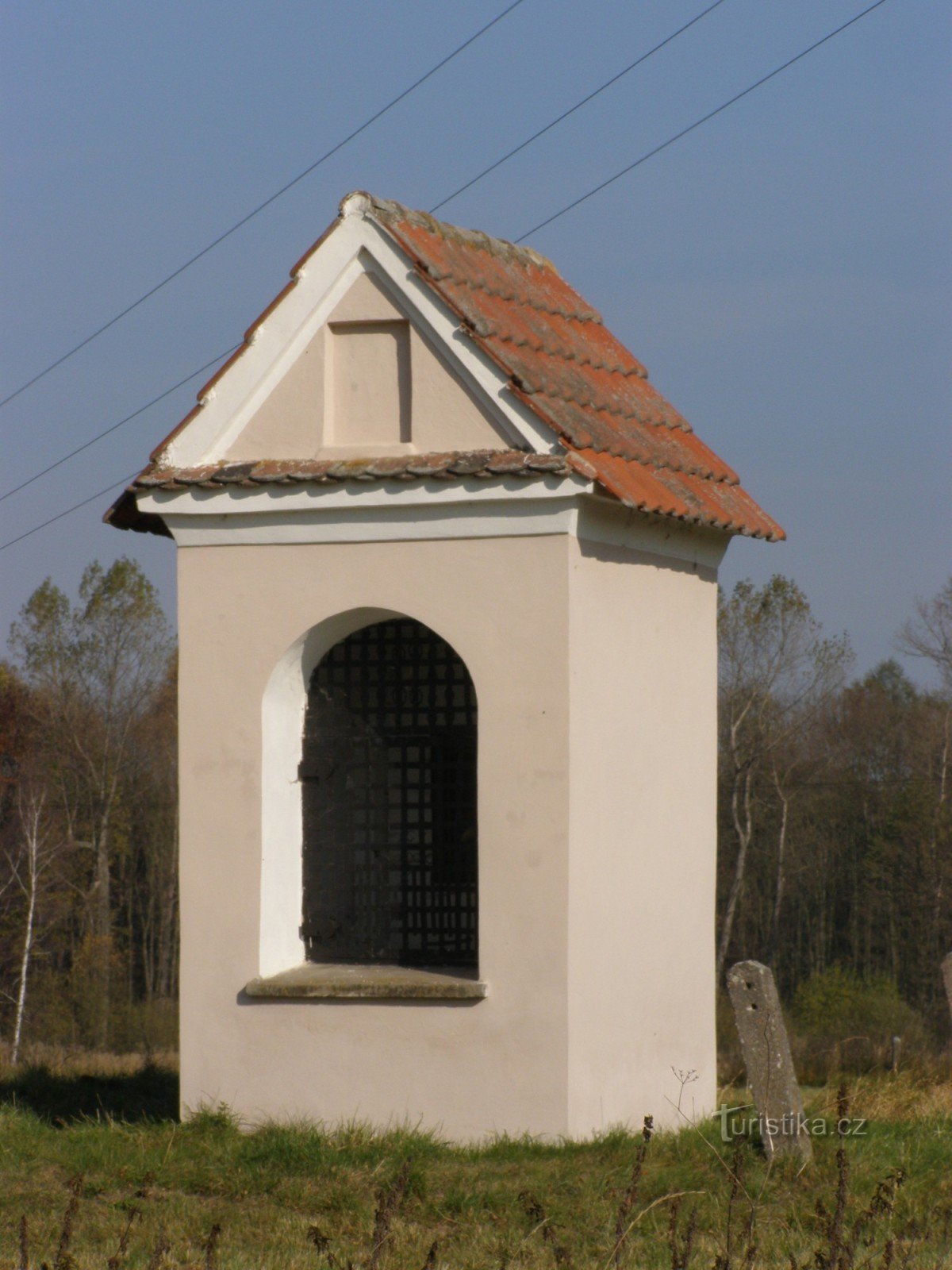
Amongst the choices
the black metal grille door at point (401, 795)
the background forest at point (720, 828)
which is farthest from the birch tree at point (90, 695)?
the black metal grille door at point (401, 795)

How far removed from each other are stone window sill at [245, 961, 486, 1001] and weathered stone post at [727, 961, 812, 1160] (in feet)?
3.71

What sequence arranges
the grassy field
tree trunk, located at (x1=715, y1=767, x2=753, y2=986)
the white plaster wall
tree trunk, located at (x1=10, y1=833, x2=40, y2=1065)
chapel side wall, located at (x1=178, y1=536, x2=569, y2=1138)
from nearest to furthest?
1. the grassy field
2. chapel side wall, located at (x1=178, y1=536, x2=569, y2=1138)
3. the white plaster wall
4. tree trunk, located at (x1=10, y1=833, x2=40, y2=1065)
5. tree trunk, located at (x1=715, y1=767, x2=753, y2=986)

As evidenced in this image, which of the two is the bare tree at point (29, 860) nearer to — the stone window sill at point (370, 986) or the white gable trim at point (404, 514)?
the stone window sill at point (370, 986)

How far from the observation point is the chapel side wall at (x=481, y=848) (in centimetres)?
723

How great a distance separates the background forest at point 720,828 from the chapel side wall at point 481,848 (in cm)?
3016

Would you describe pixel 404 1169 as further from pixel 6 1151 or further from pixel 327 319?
pixel 327 319

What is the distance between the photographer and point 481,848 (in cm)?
732

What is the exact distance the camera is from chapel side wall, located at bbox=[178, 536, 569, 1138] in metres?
7.23

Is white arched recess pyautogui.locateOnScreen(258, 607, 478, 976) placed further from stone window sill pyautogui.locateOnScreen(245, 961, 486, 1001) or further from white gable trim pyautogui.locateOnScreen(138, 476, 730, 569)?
white gable trim pyautogui.locateOnScreen(138, 476, 730, 569)

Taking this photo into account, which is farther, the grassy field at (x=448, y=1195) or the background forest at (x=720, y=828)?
the background forest at (x=720, y=828)

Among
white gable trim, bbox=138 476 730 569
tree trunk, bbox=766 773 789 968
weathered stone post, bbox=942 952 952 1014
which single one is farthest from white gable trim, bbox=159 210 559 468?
tree trunk, bbox=766 773 789 968

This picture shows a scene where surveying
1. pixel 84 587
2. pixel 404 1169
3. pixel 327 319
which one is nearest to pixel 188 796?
pixel 327 319

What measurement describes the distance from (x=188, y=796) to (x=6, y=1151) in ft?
6.00

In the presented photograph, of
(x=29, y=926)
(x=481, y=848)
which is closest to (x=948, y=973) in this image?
(x=481, y=848)
